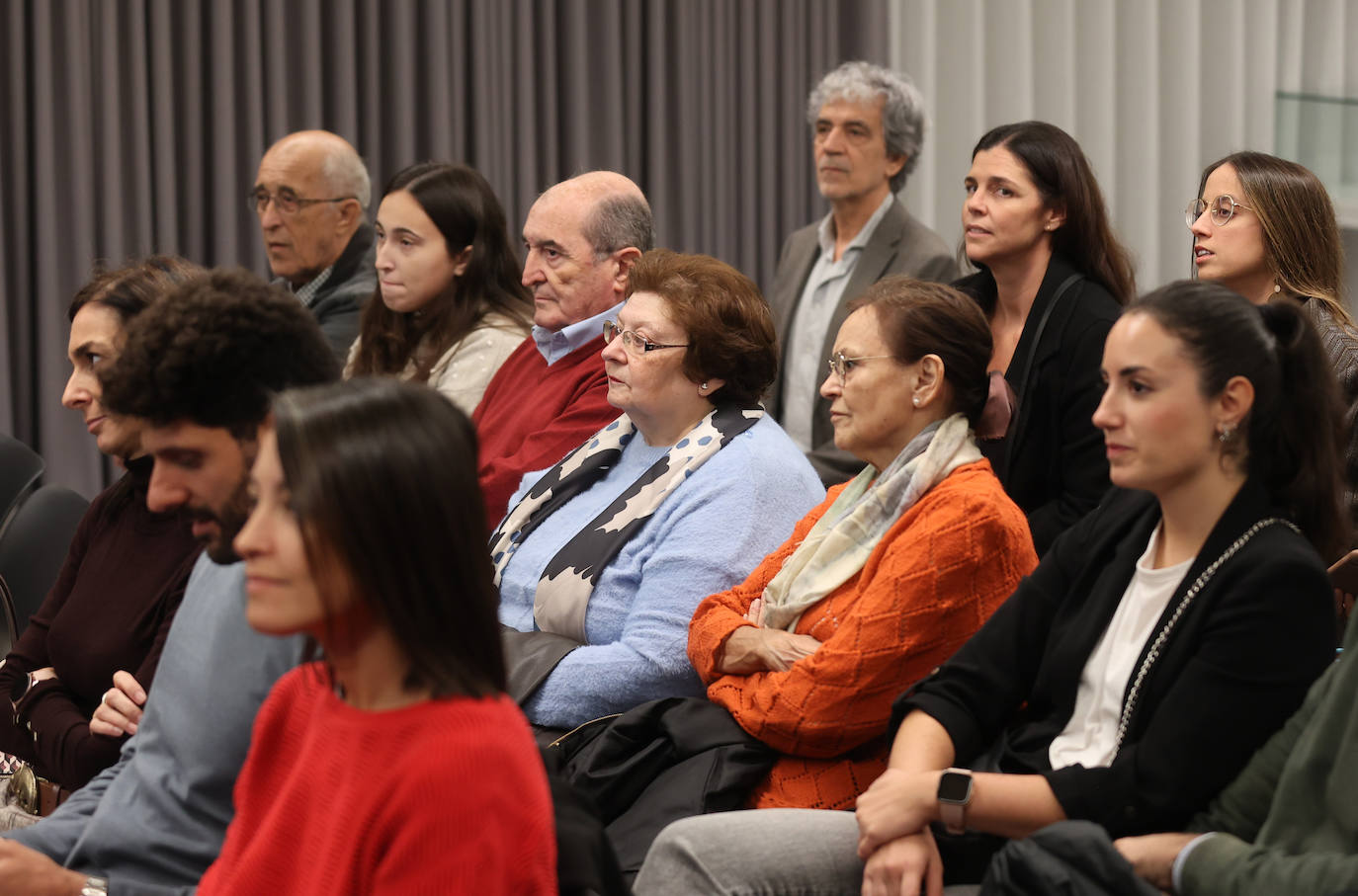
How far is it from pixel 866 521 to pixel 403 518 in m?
1.14

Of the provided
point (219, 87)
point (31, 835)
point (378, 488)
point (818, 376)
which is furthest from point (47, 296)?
point (378, 488)

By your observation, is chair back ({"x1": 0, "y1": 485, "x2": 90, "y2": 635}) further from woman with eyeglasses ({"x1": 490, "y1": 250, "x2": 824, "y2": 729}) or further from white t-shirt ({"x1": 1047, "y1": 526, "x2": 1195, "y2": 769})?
white t-shirt ({"x1": 1047, "y1": 526, "x2": 1195, "y2": 769})

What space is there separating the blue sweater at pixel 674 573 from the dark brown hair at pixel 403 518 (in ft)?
3.71

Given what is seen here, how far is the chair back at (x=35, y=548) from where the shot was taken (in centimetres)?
317

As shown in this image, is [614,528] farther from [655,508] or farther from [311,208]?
[311,208]

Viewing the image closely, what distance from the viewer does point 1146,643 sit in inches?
70.9

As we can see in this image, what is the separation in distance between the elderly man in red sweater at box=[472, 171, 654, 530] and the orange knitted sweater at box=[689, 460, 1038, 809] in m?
1.05

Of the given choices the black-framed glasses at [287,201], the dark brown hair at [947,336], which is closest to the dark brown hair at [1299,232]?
the dark brown hair at [947,336]

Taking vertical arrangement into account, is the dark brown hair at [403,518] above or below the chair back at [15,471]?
above

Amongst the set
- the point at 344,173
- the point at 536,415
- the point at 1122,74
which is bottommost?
the point at 536,415

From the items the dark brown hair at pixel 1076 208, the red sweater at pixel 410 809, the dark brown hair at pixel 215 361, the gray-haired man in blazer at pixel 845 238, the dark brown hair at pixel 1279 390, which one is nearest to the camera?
the red sweater at pixel 410 809

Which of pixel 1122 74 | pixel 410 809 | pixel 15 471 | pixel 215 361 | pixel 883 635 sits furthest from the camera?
pixel 1122 74

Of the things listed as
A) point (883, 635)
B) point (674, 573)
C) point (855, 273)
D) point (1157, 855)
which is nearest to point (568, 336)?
point (674, 573)

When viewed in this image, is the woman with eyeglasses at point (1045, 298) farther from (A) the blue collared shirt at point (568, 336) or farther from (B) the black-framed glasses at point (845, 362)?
(A) the blue collared shirt at point (568, 336)
